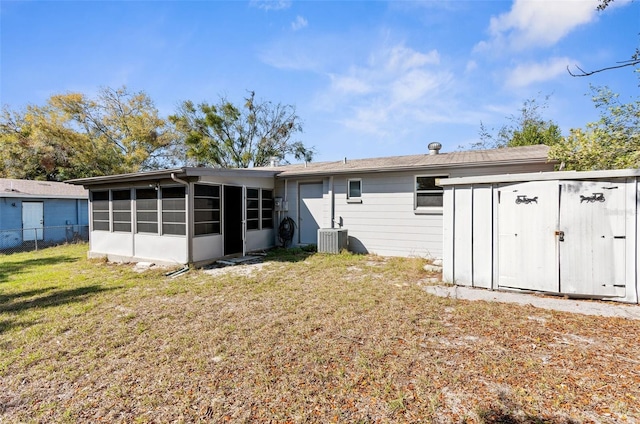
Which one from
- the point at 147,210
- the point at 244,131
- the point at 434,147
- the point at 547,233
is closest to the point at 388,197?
the point at 434,147

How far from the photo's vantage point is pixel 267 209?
10.2 metres

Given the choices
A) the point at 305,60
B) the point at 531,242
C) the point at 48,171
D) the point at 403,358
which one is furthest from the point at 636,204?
the point at 48,171

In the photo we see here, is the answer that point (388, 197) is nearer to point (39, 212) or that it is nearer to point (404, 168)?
point (404, 168)

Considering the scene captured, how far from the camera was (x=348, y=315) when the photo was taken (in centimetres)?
412

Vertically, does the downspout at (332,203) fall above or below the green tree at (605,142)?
below

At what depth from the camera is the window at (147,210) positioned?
26.2 ft

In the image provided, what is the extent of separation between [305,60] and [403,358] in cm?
1173

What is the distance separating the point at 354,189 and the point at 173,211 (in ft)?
16.8

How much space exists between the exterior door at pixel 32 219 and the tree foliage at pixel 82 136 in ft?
22.4

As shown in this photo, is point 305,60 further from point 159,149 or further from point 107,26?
point 159,149

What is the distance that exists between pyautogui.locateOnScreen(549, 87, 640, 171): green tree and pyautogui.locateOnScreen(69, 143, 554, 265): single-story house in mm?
444

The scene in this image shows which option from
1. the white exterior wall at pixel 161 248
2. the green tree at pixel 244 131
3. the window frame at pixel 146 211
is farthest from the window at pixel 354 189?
the green tree at pixel 244 131

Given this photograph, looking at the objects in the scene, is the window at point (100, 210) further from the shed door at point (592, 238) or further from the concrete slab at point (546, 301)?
the shed door at point (592, 238)

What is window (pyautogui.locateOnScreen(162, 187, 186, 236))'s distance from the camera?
7.47m
